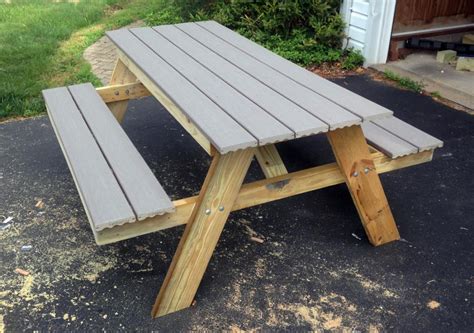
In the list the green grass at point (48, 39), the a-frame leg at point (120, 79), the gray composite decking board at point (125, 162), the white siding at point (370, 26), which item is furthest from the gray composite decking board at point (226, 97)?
the white siding at point (370, 26)

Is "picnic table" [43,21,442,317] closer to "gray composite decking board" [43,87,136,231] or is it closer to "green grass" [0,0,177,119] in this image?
"gray composite decking board" [43,87,136,231]

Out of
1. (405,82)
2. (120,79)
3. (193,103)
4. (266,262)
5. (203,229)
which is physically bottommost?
(266,262)

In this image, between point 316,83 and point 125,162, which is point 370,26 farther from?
point 125,162

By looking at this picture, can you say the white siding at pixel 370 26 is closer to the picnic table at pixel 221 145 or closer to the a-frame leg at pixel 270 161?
the picnic table at pixel 221 145

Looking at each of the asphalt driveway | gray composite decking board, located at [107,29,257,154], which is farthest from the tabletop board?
the asphalt driveway

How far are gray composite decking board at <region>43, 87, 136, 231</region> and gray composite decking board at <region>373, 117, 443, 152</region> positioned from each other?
1.39 meters

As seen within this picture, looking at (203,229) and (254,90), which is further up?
(254,90)

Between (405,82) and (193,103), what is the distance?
3.11 meters

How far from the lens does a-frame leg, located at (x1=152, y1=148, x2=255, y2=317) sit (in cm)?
199

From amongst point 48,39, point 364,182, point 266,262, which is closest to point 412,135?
point 364,182

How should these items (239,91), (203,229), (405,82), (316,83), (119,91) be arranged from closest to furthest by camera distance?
(203,229), (239,91), (316,83), (119,91), (405,82)

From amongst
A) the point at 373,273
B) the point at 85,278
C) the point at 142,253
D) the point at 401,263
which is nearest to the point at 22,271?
the point at 85,278

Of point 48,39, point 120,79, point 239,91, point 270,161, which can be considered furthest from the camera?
point 48,39

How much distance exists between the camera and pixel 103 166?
222 centimetres
